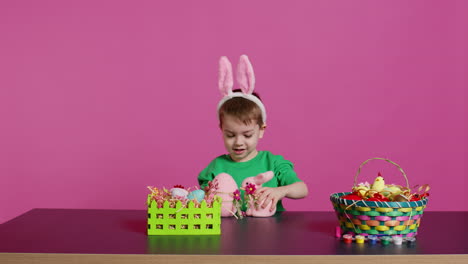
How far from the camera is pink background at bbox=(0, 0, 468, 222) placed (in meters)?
3.60

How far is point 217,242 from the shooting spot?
1.60 meters

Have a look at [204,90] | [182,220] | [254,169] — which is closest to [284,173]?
[254,169]

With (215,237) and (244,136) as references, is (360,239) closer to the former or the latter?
(215,237)

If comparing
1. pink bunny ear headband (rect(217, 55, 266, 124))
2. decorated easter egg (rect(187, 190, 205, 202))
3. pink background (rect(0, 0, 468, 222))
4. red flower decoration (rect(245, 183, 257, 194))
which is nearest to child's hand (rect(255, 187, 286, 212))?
red flower decoration (rect(245, 183, 257, 194))

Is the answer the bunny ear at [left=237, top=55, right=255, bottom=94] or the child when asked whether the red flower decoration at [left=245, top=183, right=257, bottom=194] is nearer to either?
the child

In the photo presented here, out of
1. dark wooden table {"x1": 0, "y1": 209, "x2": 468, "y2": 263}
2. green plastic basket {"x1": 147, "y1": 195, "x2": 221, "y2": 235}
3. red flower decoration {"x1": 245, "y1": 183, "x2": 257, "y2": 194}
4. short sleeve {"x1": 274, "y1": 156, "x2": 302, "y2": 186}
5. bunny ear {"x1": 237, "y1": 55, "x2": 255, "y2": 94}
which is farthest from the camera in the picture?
short sleeve {"x1": 274, "y1": 156, "x2": 302, "y2": 186}

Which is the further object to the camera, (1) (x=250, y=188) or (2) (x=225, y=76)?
(2) (x=225, y=76)

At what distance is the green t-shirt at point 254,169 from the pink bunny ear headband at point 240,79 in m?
0.22

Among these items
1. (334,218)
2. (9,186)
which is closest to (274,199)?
(334,218)

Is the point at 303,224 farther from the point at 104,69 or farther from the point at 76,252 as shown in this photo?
the point at 104,69

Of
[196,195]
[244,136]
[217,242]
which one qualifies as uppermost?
[244,136]

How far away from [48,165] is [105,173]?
336 mm

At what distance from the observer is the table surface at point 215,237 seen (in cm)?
150

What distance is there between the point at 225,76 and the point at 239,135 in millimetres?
233
